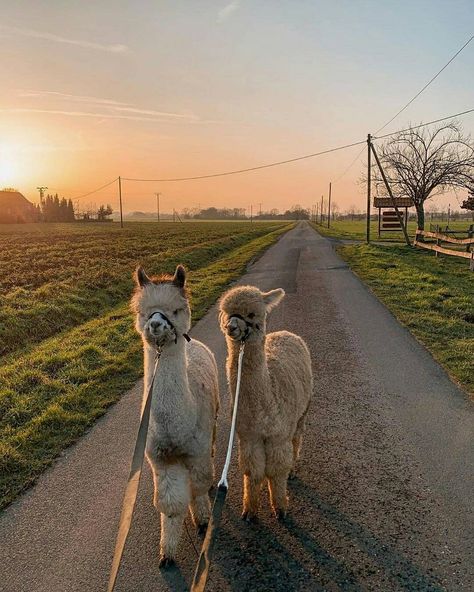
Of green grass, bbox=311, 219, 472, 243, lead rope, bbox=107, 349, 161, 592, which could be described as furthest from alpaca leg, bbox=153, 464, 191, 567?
green grass, bbox=311, 219, 472, 243

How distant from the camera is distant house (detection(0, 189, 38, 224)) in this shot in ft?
277

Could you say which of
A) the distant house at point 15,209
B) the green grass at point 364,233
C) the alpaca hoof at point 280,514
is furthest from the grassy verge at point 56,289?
the distant house at point 15,209

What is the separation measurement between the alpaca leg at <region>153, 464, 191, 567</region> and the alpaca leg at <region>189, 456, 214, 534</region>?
0.36ft

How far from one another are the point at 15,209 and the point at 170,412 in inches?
3815

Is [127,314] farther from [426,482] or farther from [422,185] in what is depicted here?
[422,185]

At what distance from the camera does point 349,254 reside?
85.5 ft

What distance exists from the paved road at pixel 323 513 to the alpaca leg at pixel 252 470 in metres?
0.15

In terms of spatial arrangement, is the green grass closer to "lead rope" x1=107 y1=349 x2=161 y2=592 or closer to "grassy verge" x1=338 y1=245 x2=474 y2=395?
"grassy verge" x1=338 y1=245 x2=474 y2=395

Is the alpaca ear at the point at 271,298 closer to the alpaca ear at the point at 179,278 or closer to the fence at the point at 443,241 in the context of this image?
the alpaca ear at the point at 179,278

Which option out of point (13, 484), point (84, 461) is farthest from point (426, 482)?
point (13, 484)

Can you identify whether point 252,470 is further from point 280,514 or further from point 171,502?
point 171,502

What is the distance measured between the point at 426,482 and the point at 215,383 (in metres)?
2.21

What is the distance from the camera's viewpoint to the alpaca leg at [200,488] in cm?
346

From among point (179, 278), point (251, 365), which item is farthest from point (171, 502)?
point (179, 278)
